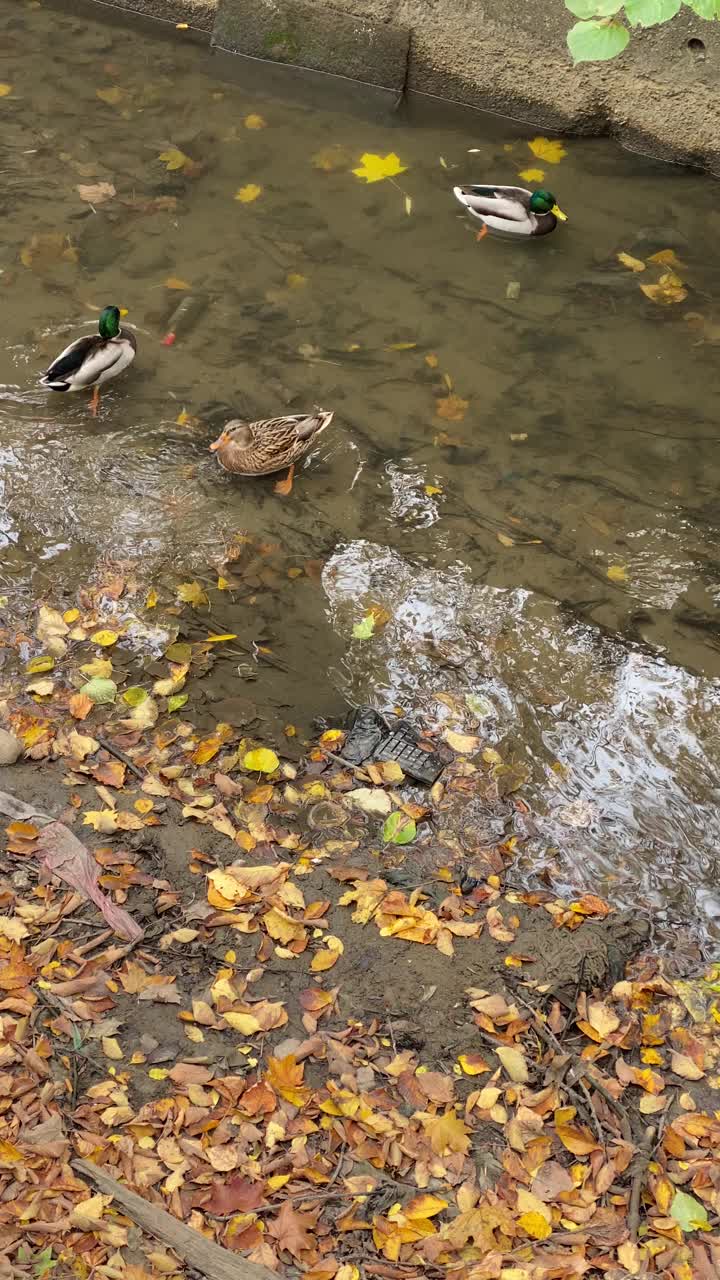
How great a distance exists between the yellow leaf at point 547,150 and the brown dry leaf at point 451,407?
3.06 metres

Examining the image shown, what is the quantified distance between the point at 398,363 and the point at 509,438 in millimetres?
867

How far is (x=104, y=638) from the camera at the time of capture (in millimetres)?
4785

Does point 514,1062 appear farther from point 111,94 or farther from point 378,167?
point 111,94

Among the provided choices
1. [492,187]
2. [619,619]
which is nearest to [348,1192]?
[619,619]

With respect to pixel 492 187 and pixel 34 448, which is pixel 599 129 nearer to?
pixel 492 187

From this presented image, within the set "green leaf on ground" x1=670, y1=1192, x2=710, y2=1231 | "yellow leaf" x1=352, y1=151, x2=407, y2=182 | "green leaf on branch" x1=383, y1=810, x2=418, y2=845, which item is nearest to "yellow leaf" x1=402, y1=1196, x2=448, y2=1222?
"green leaf on ground" x1=670, y1=1192, x2=710, y2=1231

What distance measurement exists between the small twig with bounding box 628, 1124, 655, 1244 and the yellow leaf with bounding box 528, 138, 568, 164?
702 cm

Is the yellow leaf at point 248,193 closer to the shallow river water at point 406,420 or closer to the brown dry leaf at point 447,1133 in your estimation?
the shallow river water at point 406,420

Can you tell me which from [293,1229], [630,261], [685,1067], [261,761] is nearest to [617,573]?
[261,761]

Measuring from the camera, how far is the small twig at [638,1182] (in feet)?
10.1

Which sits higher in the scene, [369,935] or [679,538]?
[679,538]

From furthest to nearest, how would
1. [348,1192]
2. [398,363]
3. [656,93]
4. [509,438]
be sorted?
[656,93] < [398,363] < [509,438] < [348,1192]

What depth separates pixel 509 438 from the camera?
6.02 meters

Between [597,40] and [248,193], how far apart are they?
4.91 meters
